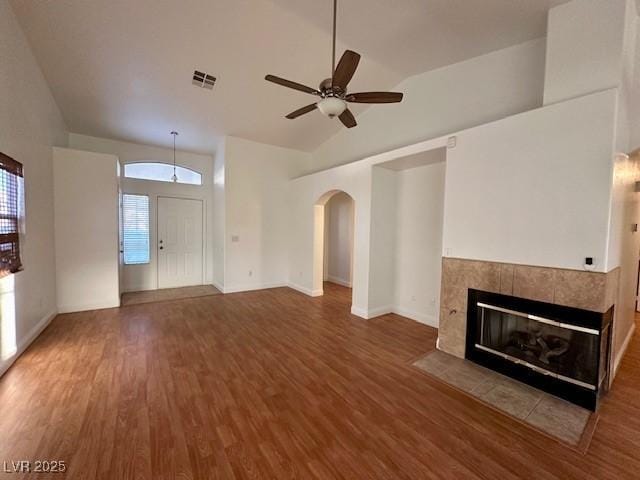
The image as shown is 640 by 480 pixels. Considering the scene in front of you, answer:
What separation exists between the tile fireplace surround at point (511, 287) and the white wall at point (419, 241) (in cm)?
86

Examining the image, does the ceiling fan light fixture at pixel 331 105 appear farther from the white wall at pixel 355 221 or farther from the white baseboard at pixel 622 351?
the white baseboard at pixel 622 351

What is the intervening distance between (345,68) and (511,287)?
2679 mm

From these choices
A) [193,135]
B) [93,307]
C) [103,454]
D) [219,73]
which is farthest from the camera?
[193,135]

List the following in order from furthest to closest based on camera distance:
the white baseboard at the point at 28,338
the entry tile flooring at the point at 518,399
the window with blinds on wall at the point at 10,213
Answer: the white baseboard at the point at 28,338
the window with blinds on wall at the point at 10,213
the entry tile flooring at the point at 518,399

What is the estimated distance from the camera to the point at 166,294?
231 inches

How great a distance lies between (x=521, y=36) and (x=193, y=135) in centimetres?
566

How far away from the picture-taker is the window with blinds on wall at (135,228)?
595 cm

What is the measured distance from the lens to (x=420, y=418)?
214 centimetres

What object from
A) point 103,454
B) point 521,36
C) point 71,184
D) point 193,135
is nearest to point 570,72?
point 521,36

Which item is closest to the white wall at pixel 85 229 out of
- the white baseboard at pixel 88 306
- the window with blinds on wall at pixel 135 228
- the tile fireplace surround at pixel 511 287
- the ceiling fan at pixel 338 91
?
the white baseboard at pixel 88 306

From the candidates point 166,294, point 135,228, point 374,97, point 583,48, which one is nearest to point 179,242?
point 135,228

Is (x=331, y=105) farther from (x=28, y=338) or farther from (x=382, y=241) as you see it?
(x=28, y=338)

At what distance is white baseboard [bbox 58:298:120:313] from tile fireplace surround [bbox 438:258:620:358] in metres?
5.54

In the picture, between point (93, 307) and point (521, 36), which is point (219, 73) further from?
point (93, 307)
